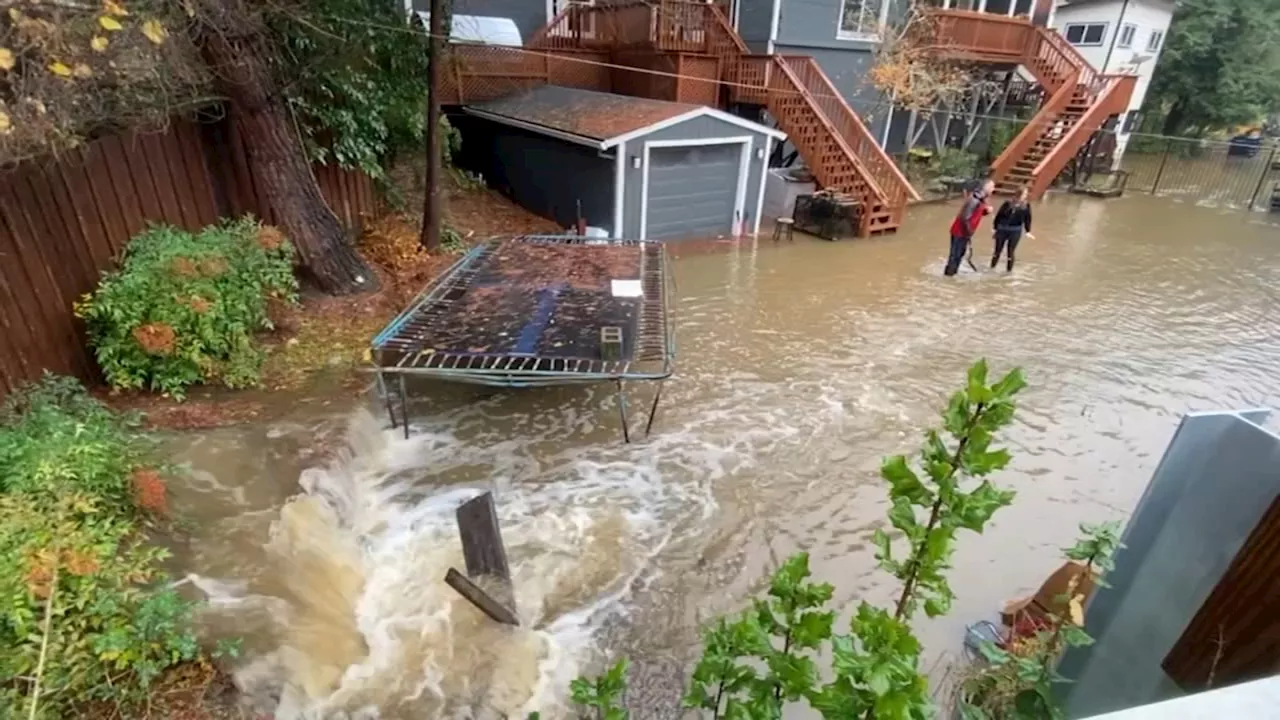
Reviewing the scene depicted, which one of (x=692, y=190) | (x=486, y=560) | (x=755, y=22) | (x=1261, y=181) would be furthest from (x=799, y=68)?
(x=1261, y=181)

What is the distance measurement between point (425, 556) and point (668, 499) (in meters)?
1.96

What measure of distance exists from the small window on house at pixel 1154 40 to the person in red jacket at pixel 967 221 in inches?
697

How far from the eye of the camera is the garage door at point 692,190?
11.8 metres

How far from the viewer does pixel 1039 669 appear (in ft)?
6.98

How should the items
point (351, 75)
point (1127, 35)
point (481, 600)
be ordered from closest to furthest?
point (481, 600) → point (351, 75) → point (1127, 35)

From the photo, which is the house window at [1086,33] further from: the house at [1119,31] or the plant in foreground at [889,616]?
the plant in foreground at [889,616]

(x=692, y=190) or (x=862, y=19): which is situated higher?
(x=862, y=19)

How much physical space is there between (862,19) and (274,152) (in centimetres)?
1373

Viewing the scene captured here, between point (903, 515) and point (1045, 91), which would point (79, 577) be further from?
point (1045, 91)

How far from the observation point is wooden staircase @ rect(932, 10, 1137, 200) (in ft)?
53.8

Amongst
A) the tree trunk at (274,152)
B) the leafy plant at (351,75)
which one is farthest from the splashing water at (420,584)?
the leafy plant at (351,75)

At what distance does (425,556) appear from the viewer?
4789 mm

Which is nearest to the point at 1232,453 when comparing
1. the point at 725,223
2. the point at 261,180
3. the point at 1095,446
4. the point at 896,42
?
the point at 1095,446

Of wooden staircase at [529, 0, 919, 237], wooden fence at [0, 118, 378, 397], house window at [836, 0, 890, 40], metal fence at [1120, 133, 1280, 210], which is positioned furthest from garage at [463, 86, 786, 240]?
metal fence at [1120, 133, 1280, 210]
